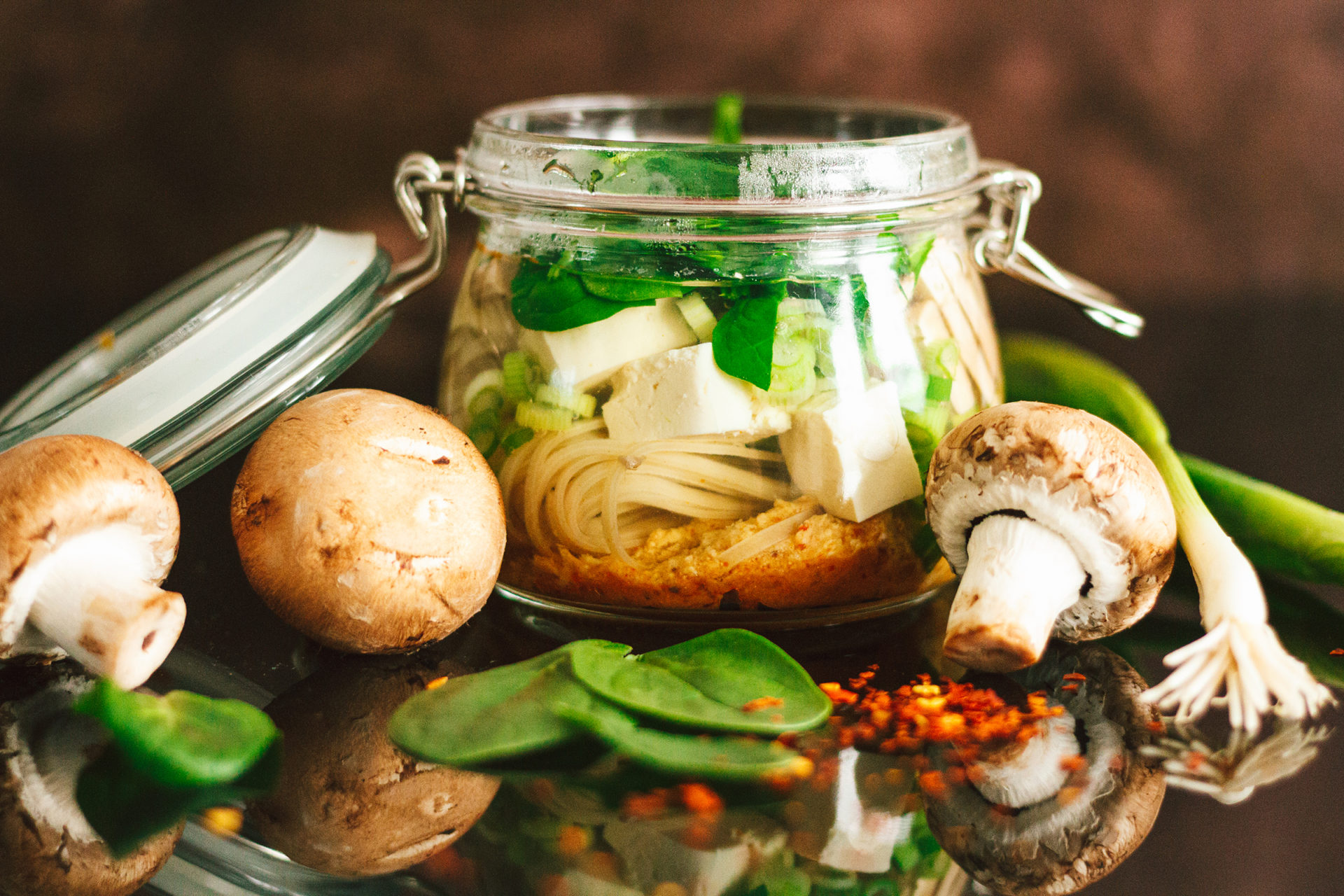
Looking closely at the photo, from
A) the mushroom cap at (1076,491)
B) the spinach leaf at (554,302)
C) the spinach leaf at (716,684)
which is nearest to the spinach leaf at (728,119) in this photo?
the spinach leaf at (554,302)

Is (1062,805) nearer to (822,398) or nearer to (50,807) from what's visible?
(822,398)

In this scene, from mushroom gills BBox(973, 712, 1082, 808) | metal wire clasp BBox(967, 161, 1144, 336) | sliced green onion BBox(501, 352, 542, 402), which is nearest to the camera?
mushroom gills BBox(973, 712, 1082, 808)

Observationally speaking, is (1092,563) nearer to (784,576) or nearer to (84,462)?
(784,576)

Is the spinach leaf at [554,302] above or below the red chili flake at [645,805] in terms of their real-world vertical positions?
above

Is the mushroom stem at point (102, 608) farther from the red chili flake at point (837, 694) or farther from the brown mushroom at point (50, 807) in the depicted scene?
the red chili flake at point (837, 694)

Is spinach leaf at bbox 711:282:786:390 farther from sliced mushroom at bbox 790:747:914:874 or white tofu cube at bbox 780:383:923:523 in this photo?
sliced mushroom at bbox 790:747:914:874

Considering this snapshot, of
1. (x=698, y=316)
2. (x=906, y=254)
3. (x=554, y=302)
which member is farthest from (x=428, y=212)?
(x=906, y=254)

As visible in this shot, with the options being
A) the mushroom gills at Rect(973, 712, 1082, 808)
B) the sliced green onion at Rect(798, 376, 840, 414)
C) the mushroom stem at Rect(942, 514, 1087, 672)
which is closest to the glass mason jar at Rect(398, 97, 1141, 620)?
the sliced green onion at Rect(798, 376, 840, 414)
